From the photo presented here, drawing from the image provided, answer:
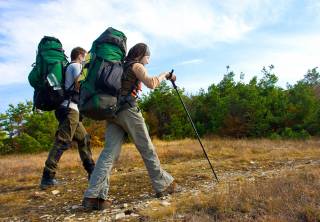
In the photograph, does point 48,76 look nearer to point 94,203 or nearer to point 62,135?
point 62,135

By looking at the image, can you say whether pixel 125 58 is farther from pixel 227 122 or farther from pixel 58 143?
pixel 227 122

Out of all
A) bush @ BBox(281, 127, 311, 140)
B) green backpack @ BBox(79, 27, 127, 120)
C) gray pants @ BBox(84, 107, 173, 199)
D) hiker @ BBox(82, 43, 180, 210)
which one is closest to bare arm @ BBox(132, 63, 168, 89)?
hiker @ BBox(82, 43, 180, 210)

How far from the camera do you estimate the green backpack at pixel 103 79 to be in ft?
15.6

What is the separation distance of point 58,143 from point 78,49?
1.68 meters

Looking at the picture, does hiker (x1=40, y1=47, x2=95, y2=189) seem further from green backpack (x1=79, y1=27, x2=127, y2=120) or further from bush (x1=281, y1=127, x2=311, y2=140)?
bush (x1=281, y1=127, x2=311, y2=140)

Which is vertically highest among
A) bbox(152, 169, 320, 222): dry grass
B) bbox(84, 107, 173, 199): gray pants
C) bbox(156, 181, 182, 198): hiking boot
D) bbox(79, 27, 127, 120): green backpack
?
bbox(79, 27, 127, 120): green backpack

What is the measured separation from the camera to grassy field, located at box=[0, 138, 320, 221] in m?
4.18

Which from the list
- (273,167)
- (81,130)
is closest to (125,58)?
(81,130)

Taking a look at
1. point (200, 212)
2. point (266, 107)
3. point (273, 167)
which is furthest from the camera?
point (266, 107)

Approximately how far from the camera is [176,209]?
14.9ft

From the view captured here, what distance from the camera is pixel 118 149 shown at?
5.31 m

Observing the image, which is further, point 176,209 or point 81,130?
point 81,130

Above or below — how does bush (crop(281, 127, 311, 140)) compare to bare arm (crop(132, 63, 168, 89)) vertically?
below

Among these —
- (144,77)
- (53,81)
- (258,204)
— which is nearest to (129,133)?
(144,77)
